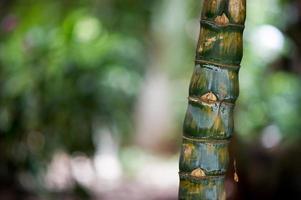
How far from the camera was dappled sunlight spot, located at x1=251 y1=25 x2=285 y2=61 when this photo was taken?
3.20 meters

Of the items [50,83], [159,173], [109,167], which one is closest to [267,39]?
[50,83]

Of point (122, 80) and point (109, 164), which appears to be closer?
point (122, 80)

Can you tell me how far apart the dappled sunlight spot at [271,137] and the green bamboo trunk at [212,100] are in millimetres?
2257

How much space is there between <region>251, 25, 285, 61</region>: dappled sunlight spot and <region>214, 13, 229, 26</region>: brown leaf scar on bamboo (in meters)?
2.13

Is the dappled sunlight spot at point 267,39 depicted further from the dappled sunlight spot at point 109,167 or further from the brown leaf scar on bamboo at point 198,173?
the brown leaf scar on bamboo at point 198,173

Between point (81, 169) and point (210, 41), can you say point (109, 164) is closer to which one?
point (81, 169)

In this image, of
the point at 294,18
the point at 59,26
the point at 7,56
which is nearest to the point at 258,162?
the point at 294,18

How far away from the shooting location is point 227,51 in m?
1.08

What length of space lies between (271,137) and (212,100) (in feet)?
7.78

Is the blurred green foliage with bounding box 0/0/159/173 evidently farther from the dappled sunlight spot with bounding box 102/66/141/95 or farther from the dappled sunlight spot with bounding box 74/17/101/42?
the dappled sunlight spot with bounding box 102/66/141/95

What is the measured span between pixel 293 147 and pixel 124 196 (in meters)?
1.43

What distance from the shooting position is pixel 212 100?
1087 mm

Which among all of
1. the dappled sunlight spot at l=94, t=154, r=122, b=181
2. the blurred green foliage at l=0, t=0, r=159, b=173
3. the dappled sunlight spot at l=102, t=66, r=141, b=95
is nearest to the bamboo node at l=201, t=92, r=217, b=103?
the blurred green foliage at l=0, t=0, r=159, b=173

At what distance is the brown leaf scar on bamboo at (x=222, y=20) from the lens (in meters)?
1.07
